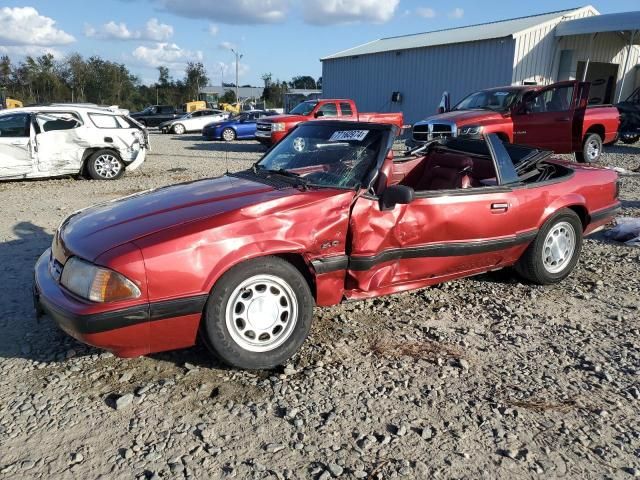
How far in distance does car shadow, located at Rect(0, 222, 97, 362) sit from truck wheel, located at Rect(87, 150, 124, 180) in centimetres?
552

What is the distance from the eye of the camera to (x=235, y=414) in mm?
2777

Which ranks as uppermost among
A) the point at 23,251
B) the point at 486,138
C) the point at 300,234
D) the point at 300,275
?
the point at 486,138

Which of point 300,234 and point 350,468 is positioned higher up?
point 300,234

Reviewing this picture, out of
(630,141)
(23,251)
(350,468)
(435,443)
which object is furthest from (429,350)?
(630,141)

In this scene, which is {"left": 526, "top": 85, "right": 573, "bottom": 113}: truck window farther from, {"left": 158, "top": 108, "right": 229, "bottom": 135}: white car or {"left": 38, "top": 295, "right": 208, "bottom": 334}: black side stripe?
{"left": 158, "top": 108, "right": 229, "bottom": 135}: white car

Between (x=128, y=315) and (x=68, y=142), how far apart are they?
8.78 m

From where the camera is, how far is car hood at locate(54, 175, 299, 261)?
3006mm

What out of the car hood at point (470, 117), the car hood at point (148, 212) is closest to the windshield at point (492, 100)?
the car hood at point (470, 117)

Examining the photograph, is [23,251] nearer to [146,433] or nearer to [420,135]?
[146,433]

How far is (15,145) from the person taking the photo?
9.83 meters

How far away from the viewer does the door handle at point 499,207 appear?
4137mm

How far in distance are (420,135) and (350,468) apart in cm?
1050

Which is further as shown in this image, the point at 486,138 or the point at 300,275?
the point at 486,138

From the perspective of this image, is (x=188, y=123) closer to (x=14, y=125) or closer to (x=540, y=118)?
(x=14, y=125)
